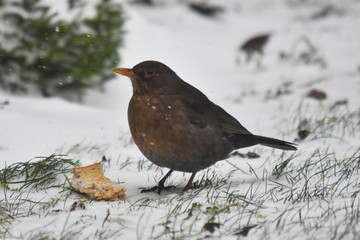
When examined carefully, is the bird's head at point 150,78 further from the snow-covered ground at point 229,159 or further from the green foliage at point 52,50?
the green foliage at point 52,50

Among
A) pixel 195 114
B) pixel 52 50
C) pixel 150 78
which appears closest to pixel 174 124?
pixel 195 114

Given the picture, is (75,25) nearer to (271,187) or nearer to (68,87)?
(68,87)

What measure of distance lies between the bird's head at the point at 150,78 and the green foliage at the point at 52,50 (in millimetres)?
2907

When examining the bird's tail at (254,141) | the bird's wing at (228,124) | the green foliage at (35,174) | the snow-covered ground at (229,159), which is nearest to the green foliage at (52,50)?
the snow-covered ground at (229,159)

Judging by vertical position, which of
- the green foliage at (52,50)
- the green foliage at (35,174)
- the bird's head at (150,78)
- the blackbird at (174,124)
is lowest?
the green foliage at (35,174)

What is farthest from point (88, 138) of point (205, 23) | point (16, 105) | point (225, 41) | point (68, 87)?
point (205, 23)

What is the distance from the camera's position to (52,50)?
255 inches

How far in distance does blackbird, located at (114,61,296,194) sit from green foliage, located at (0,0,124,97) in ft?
9.83

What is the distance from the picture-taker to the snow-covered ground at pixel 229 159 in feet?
8.90

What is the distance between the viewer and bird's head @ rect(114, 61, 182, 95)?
146 inches

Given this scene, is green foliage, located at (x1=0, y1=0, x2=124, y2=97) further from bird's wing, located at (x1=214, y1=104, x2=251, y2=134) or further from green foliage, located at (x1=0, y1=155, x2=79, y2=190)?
bird's wing, located at (x1=214, y1=104, x2=251, y2=134)

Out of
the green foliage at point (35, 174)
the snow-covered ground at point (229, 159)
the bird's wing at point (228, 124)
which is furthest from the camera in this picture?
the bird's wing at point (228, 124)

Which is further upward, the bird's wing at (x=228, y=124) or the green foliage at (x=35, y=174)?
the bird's wing at (x=228, y=124)

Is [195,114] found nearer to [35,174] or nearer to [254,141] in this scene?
[254,141]
